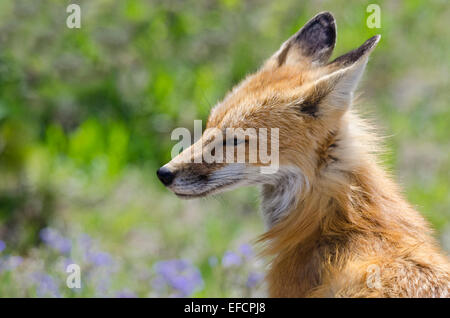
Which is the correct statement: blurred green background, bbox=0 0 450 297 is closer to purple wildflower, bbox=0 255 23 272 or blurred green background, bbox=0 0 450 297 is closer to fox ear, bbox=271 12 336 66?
purple wildflower, bbox=0 255 23 272

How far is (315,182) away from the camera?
3688 millimetres

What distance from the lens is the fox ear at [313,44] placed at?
4.29 m

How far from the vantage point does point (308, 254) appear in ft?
11.8

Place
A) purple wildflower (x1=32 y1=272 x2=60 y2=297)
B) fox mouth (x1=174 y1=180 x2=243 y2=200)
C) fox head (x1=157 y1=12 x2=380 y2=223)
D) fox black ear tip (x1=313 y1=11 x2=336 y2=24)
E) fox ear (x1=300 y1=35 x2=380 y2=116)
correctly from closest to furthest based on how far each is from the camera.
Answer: fox ear (x1=300 y1=35 x2=380 y2=116), fox head (x1=157 y1=12 x2=380 y2=223), fox mouth (x1=174 y1=180 x2=243 y2=200), fox black ear tip (x1=313 y1=11 x2=336 y2=24), purple wildflower (x1=32 y1=272 x2=60 y2=297)

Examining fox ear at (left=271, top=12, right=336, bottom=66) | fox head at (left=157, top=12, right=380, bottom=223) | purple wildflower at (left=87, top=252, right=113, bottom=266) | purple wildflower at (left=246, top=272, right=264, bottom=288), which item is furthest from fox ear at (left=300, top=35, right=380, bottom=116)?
purple wildflower at (left=87, top=252, right=113, bottom=266)

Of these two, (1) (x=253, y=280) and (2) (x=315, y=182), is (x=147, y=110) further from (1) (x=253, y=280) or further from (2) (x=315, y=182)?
(2) (x=315, y=182)

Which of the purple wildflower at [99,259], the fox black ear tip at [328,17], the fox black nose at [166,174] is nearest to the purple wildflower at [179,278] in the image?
the purple wildflower at [99,259]

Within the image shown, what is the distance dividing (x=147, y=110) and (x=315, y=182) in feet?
15.4

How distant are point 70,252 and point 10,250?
985 millimetres

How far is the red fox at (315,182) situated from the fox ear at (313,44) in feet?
1.12

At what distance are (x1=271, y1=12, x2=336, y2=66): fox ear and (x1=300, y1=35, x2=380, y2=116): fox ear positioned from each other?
53 cm

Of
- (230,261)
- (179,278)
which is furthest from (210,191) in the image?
(179,278)

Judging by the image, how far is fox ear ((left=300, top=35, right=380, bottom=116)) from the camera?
3.41 metres
